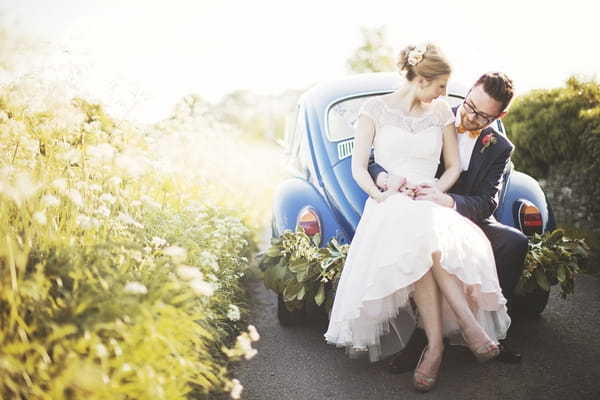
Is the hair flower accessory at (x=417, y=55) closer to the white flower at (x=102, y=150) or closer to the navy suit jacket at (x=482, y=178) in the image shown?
the navy suit jacket at (x=482, y=178)

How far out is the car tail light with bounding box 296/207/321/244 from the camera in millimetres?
3906

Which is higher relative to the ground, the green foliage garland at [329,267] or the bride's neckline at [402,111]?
the bride's neckline at [402,111]

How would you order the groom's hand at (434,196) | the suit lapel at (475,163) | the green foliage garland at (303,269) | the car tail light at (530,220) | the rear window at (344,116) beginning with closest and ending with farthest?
1. the groom's hand at (434,196)
2. the green foliage garland at (303,269)
3. the suit lapel at (475,163)
4. the car tail light at (530,220)
5. the rear window at (344,116)

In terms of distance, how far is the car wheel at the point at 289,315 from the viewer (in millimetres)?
4059

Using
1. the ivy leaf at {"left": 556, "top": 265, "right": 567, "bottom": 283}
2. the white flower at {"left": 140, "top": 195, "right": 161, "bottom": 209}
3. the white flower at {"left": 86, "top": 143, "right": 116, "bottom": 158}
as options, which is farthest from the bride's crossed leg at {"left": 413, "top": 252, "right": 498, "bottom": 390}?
the white flower at {"left": 86, "top": 143, "right": 116, "bottom": 158}

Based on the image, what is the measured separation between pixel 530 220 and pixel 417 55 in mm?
1608

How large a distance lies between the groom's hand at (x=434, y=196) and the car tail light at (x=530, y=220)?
3.04ft

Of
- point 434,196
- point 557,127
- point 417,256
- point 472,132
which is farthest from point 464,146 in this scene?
point 557,127

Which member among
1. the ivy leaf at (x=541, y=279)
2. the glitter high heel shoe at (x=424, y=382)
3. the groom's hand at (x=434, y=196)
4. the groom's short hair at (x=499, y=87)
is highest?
the groom's short hair at (x=499, y=87)

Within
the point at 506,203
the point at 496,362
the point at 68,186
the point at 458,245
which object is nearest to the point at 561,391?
the point at 496,362

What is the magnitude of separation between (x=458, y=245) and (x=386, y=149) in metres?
1.00

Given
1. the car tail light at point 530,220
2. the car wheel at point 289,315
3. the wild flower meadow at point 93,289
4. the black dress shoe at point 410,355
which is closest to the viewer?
the wild flower meadow at point 93,289

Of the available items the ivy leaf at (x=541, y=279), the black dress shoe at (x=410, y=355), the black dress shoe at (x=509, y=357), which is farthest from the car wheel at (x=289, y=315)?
the ivy leaf at (x=541, y=279)

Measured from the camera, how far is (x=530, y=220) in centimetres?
392
